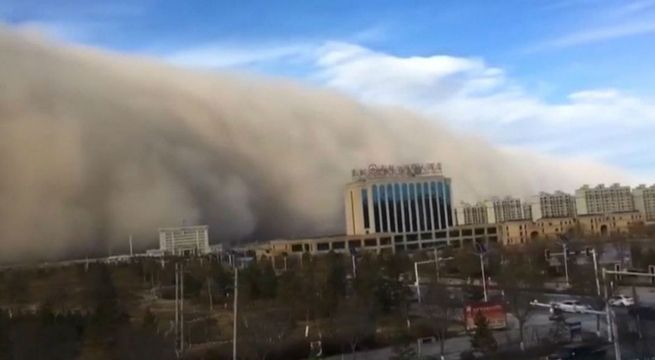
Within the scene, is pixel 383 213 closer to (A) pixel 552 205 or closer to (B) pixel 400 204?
(B) pixel 400 204

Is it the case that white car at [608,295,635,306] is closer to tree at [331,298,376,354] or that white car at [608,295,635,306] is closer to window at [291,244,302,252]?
tree at [331,298,376,354]

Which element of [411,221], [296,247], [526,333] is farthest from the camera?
[411,221]

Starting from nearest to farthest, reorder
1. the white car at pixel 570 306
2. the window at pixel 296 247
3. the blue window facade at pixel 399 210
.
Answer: the white car at pixel 570 306
the window at pixel 296 247
the blue window facade at pixel 399 210

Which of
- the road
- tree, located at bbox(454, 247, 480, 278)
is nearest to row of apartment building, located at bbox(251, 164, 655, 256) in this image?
tree, located at bbox(454, 247, 480, 278)

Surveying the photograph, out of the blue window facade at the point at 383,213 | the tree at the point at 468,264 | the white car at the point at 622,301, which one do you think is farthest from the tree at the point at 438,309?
the blue window facade at the point at 383,213

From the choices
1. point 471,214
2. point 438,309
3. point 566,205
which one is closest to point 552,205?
point 566,205

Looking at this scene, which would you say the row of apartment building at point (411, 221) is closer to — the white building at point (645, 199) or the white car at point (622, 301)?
the white building at point (645, 199)
